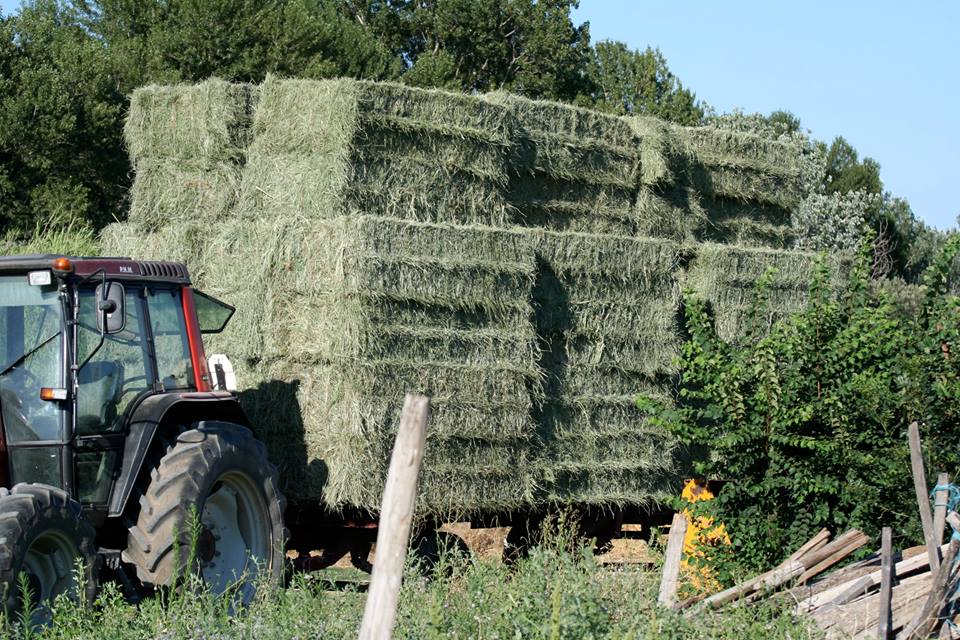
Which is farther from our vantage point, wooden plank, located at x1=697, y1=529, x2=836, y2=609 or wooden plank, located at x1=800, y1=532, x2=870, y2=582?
wooden plank, located at x1=800, y1=532, x2=870, y2=582

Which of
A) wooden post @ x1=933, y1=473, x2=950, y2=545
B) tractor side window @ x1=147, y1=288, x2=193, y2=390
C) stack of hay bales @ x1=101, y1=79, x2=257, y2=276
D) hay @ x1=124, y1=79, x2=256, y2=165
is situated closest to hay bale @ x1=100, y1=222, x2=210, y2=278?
stack of hay bales @ x1=101, y1=79, x2=257, y2=276

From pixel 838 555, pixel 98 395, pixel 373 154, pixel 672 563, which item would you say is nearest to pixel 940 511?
pixel 838 555

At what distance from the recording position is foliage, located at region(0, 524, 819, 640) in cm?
550

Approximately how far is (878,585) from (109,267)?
5000mm

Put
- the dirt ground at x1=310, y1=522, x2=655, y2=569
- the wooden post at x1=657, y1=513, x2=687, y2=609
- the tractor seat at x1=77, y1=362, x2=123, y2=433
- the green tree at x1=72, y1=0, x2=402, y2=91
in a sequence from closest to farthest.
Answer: the wooden post at x1=657, y1=513, x2=687, y2=609 → the tractor seat at x1=77, y1=362, x2=123, y2=433 → the dirt ground at x1=310, y1=522, x2=655, y2=569 → the green tree at x1=72, y1=0, x2=402, y2=91

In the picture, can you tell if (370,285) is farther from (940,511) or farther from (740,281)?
(740,281)

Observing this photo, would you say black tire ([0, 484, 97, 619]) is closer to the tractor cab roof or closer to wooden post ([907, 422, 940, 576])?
the tractor cab roof

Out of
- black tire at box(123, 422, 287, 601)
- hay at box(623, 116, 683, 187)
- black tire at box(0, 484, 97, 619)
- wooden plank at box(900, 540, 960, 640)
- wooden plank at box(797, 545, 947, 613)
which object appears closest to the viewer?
black tire at box(0, 484, 97, 619)

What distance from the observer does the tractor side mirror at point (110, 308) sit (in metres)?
7.01

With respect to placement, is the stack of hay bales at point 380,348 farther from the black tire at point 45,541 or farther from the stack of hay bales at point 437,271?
the black tire at point 45,541

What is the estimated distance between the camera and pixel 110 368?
24.3 feet

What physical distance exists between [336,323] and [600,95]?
33783 mm

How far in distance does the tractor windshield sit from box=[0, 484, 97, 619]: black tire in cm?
61

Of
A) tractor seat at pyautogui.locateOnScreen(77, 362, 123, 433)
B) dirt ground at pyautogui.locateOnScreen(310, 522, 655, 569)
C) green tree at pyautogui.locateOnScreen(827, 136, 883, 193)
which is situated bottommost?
dirt ground at pyautogui.locateOnScreen(310, 522, 655, 569)
